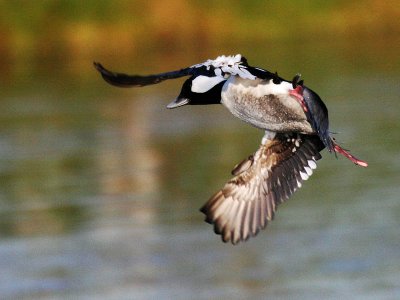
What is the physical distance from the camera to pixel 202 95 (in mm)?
7004

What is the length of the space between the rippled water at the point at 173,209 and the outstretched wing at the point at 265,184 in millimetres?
4348

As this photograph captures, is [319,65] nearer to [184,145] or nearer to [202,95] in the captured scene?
[184,145]

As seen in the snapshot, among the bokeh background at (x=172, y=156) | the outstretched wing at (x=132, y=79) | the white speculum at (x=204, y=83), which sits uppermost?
the outstretched wing at (x=132, y=79)

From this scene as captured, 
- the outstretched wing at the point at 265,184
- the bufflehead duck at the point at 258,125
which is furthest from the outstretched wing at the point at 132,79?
the outstretched wing at the point at 265,184

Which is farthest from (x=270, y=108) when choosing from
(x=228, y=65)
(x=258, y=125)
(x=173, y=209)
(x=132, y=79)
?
(x=173, y=209)

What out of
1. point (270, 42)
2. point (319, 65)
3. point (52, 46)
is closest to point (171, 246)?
point (319, 65)

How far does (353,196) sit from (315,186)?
834 mm

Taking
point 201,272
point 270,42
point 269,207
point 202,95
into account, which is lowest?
point 270,42

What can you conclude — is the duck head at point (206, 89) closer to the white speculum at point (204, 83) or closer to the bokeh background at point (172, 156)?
the white speculum at point (204, 83)

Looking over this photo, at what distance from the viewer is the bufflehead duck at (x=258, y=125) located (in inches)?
263

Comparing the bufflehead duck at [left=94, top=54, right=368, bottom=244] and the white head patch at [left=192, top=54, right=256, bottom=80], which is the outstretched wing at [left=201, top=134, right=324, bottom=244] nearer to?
the bufflehead duck at [left=94, top=54, right=368, bottom=244]

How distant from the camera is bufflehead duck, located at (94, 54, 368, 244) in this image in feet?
21.9

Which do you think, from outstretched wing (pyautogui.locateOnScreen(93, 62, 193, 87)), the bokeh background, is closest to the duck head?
outstretched wing (pyautogui.locateOnScreen(93, 62, 193, 87))

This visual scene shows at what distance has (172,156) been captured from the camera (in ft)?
62.5
